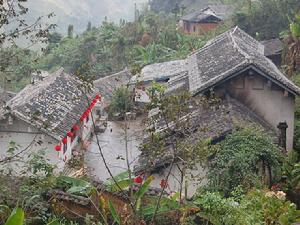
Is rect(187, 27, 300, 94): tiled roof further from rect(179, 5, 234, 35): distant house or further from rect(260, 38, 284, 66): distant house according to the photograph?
rect(179, 5, 234, 35): distant house

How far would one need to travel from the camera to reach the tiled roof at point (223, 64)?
17.1 m

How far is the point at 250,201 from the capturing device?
11.3 m

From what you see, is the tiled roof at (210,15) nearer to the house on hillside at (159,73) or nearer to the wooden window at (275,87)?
the house on hillside at (159,73)

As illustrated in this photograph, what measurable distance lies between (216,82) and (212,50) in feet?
19.3

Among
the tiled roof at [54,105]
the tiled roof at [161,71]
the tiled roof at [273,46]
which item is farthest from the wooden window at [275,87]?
the tiled roof at [273,46]

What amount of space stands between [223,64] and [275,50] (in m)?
15.8

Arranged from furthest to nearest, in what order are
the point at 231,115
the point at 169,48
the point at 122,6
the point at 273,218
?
the point at 122,6, the point at 169,48, the point at 231,115, the point at 273,218

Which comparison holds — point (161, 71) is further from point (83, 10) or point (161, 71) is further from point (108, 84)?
point (83, 10)

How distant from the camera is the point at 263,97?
17828 millimetres

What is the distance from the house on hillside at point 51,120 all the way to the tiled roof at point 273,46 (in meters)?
14.1

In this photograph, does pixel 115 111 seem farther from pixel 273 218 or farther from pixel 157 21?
pixel 273 218

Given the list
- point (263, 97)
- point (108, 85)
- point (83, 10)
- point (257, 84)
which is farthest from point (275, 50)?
point (83, 10)

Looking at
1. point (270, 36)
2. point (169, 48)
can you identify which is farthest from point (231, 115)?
point (169, 48)

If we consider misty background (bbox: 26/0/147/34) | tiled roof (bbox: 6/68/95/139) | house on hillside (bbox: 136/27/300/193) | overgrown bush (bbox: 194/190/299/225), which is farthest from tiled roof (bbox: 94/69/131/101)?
misty background (bbox: 26/0/147/34)
